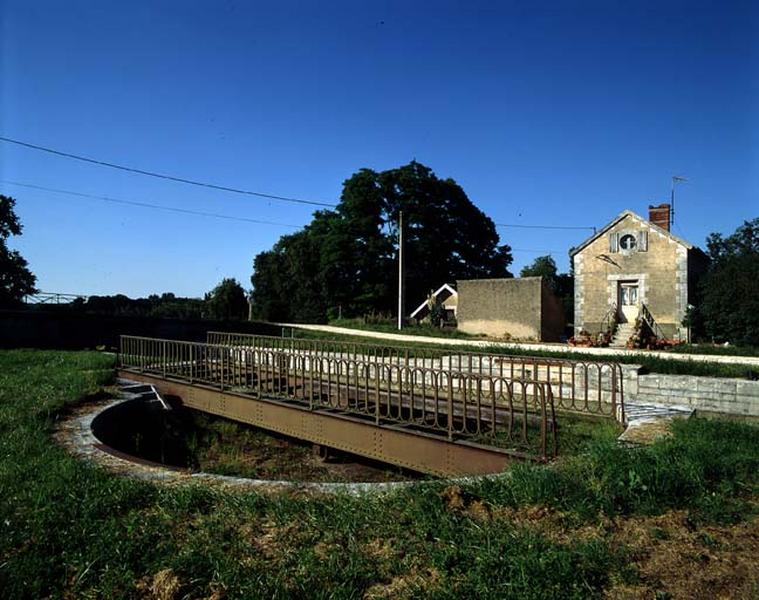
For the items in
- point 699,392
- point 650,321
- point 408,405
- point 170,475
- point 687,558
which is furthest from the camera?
point 650,321

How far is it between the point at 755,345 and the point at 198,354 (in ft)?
56.5

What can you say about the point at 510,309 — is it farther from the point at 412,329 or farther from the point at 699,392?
the point at 699,392

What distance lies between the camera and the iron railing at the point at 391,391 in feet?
20.5

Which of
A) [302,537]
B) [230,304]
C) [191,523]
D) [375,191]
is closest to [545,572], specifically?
[302,537]

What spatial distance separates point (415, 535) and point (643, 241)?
23.2m

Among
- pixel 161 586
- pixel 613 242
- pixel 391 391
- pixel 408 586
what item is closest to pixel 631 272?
pixel 613 242

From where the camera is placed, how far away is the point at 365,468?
26.5 feet

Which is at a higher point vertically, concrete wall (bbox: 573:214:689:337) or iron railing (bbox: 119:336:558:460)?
concrete wall (bbox: 573:214:689:337)

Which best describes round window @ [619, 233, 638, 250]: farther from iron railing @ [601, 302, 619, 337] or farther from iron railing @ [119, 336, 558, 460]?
iron railing @ [119, 336, 558, 460]

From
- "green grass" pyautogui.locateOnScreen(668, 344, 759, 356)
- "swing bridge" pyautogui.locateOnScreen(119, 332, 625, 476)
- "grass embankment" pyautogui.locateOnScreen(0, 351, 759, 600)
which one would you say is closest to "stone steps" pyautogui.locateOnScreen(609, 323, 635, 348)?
"green grass" pyautogui.locateOnScreen(668, 344, 759, 356)

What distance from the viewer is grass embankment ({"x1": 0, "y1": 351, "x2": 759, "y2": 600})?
2.81 metres

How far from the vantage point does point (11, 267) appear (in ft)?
79.4

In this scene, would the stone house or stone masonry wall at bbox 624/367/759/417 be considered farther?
the stone house

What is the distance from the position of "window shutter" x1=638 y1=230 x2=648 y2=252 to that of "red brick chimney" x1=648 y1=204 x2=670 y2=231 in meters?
2.16
